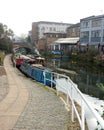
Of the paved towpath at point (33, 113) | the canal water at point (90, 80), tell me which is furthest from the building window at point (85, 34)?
the paved towpath at point (33, 113)

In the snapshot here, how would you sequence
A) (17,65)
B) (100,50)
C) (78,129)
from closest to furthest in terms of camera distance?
1. (78,129)
2. (17,65)
3. (100,50)

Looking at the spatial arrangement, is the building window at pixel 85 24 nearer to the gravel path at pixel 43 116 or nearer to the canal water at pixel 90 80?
the canal water at pixel 90 80

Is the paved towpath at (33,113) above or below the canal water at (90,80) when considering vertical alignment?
above

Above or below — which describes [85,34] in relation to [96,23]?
below

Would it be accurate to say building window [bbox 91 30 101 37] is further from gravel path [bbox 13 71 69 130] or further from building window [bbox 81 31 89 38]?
gravel path [bbox 13 71 69 130]

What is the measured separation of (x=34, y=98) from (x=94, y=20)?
54801 mm

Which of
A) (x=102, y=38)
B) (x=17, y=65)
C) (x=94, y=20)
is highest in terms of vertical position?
(x=94, y=20)

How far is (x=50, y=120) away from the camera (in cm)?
775

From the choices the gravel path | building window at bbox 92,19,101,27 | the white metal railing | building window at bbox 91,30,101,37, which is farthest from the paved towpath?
building window at bbox 92,19,101,27

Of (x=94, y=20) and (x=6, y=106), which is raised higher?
(x=94, y=20)

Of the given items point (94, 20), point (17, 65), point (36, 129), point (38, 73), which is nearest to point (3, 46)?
point (94, 20)

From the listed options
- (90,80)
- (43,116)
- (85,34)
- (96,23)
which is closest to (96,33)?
(96,23)

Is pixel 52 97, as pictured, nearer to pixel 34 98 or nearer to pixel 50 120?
pixel 34 98

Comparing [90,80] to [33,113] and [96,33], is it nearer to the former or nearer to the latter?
[33,113]
